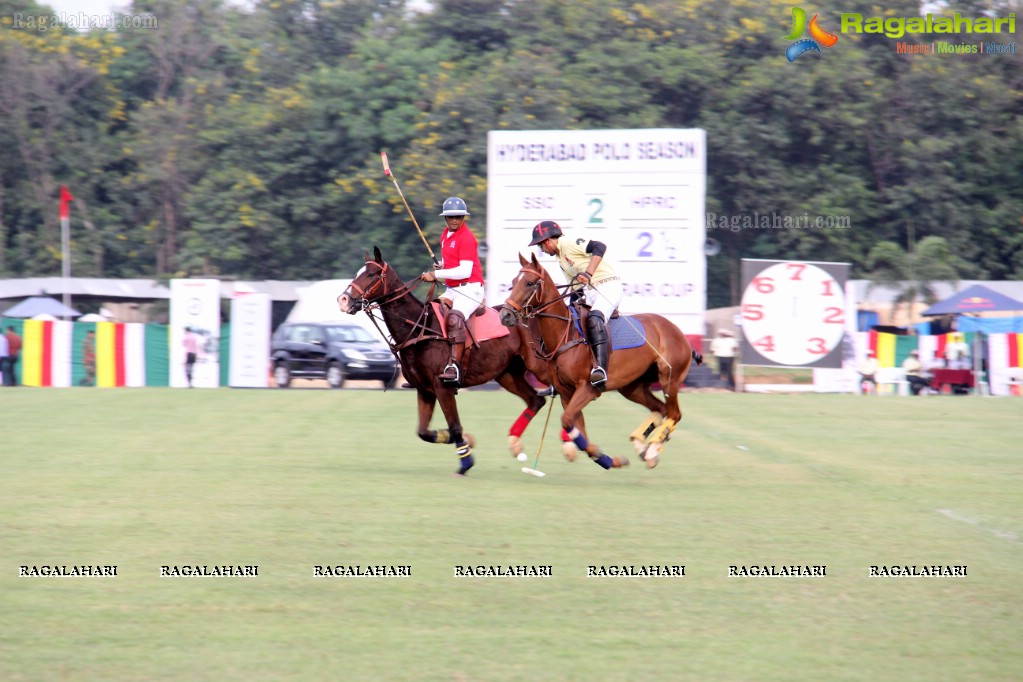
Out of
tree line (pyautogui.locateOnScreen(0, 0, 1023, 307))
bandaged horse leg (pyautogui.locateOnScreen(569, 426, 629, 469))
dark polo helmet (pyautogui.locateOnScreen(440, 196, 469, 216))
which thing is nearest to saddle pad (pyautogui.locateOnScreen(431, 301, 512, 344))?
dark polo helmet (pyautogui.locateOnScreen(440, 196, 469, 216))

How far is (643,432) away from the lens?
12.3m

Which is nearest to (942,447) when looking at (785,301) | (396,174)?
(785,301)

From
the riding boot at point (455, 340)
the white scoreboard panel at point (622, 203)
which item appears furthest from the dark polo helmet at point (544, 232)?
the white scoreboard panel at point (622, 203)

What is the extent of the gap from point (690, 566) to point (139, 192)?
41.0 metres

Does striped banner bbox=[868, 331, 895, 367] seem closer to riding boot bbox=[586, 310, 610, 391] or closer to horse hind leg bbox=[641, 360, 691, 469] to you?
horse hind leg bbox=[641, 360, 691, 469]

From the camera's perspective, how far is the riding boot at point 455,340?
464 inches

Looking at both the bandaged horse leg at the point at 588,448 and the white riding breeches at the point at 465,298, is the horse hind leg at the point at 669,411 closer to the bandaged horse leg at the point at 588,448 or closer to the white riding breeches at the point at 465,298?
the bandaged horse leg at the point at 588,448

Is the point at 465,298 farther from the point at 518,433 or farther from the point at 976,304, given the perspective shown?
the point at 976,304

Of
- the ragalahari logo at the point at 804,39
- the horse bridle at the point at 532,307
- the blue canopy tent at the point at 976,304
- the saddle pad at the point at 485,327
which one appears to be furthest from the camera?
the ragalahari logo at the point at 804,39

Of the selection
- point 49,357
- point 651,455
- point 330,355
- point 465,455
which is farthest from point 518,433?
point 49,357

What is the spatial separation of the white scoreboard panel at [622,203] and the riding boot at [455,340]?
14.3 meters

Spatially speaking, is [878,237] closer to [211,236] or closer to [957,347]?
[957,347]

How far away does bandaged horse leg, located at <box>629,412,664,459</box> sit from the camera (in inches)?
476

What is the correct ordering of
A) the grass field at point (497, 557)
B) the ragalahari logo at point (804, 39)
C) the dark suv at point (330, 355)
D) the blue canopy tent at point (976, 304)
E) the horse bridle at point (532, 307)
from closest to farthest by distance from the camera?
the grass field at point (497, 557) < the horse bridle at point (532, 307) < the dark suv at point (330, 355) < the blue canopy tent at point (976, 304) < the ragalahari logo at point (804, 39)
